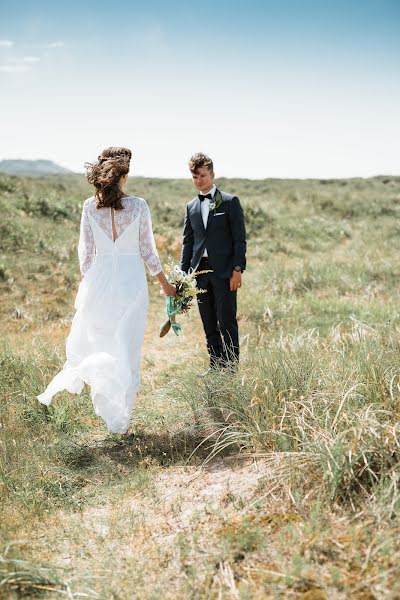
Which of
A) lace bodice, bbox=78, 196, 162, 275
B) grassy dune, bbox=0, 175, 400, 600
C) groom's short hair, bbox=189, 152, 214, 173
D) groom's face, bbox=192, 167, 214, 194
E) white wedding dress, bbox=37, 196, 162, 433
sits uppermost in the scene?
groom's short hair, bbox=189, 152, 214, 173

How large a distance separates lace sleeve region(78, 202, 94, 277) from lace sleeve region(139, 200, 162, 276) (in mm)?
430

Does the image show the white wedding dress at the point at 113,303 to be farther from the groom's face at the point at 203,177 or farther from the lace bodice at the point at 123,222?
the groom's face at the point at 203,177

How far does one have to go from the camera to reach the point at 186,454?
13.3 feet

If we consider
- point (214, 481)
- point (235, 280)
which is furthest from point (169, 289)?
point (214, 481)

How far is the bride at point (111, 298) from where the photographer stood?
4.21 m

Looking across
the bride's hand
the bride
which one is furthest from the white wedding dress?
the bride's hand

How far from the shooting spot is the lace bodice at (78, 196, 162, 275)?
14.3ft

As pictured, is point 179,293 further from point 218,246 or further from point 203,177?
point 203,177

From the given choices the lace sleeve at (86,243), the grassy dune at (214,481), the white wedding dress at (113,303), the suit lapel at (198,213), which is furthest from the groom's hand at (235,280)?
the lace sleeve at (86,243)

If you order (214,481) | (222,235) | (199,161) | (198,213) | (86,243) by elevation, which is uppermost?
(199,161)

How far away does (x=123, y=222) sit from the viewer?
4359mm

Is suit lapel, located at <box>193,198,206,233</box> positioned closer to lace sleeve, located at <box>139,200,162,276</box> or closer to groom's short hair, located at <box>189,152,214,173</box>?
groom's short hair, located at <box>189,152,214,173</box>

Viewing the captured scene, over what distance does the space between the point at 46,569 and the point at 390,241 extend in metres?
13.7

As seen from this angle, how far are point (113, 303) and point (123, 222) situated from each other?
0.67m
